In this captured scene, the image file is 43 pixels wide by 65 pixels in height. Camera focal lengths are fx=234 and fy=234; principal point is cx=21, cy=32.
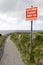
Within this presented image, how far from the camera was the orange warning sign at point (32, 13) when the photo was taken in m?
15.4

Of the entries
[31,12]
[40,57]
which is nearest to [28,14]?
[31,12]

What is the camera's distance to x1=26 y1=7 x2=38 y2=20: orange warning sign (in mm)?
15422

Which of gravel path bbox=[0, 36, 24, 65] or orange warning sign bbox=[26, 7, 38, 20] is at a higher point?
orange warning sign bbox=[26, 7, 38, 20]

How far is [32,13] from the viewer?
50.9 feet

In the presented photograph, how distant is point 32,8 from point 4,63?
4.12 meters

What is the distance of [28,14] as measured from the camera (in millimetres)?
15734

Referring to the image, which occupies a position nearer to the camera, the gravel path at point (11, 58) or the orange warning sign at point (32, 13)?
the orange warning sign at point (32, 13)

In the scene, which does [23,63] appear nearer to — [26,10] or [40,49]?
[40,49]

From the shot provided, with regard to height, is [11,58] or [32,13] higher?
[32,13]

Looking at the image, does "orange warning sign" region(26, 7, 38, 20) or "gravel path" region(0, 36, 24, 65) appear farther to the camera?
"gravel path" region(0, 36, 24, 65)

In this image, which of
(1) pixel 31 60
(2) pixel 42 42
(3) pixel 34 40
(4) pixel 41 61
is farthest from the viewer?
(3) pixel 34 40

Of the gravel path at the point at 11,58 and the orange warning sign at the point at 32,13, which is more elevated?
the orange warning sign at the point at 32,13

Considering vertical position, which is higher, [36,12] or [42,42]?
[36,12]

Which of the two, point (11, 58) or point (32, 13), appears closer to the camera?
point (32, 13)
